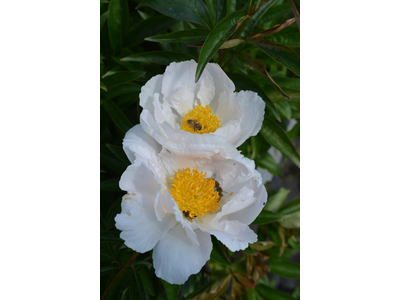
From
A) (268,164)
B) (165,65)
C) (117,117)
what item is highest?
(165,65)

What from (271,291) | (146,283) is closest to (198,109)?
(146,283)

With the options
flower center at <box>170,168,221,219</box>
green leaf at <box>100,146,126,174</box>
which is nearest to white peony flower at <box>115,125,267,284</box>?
flower center at <box>170,168,221,219</box>

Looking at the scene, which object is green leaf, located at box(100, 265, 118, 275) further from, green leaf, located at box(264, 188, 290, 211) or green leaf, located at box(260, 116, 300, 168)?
green leaf, located at box(264, 188, 290, 211)

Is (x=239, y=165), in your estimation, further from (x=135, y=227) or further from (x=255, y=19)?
(x=255, y=19)

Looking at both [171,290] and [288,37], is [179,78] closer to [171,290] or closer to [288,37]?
[288,37]

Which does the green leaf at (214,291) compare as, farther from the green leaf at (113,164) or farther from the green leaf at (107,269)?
the green leaf at (113,164)

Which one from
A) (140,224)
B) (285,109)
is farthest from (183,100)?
(285,109)
